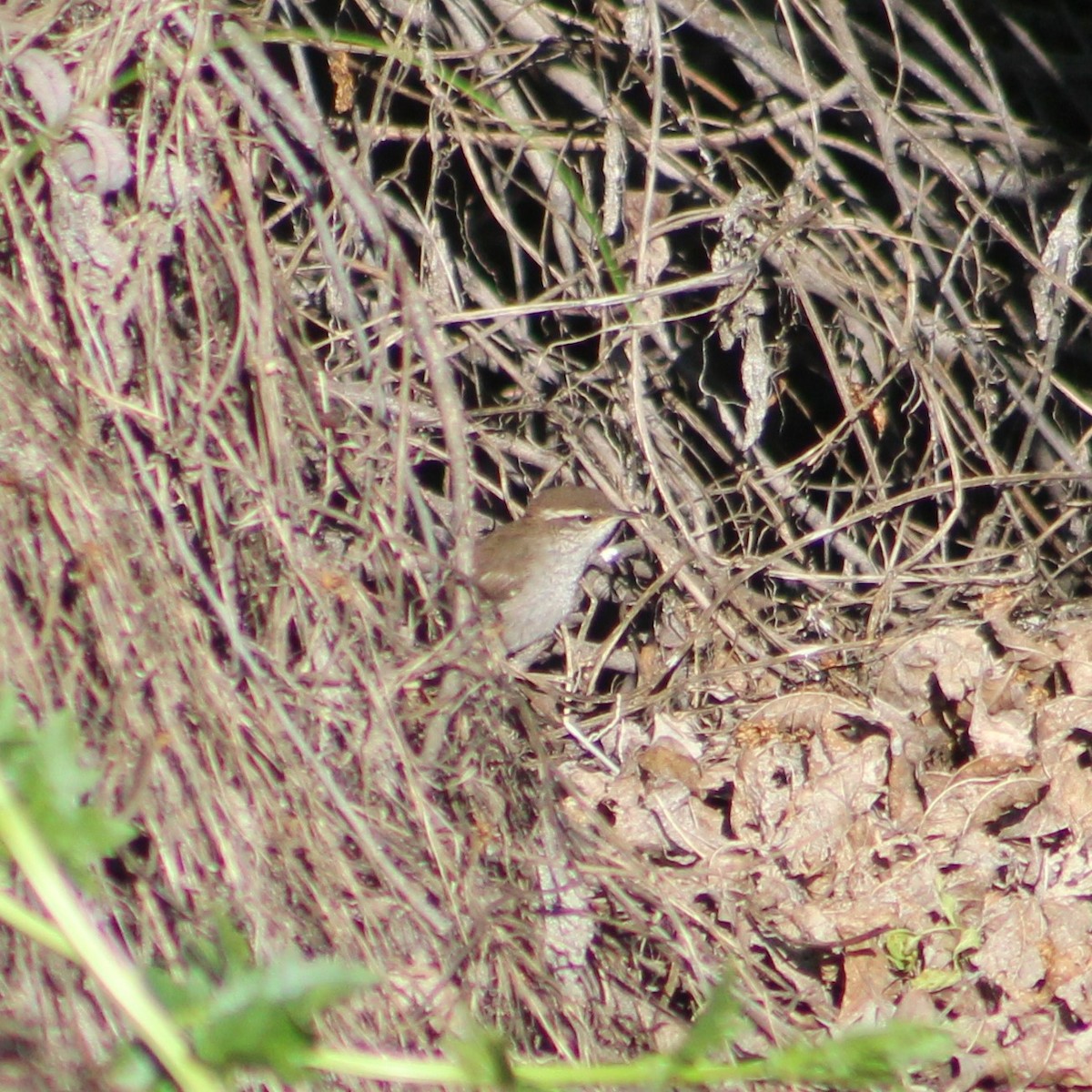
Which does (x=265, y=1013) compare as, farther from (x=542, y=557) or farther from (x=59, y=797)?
(x=542, y=557)

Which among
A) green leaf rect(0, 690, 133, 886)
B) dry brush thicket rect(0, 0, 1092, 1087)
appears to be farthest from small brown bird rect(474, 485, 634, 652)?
green leaf rect(0, 690, 133, 886)

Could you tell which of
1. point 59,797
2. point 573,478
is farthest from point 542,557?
point 59,797

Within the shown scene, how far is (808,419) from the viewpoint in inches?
215

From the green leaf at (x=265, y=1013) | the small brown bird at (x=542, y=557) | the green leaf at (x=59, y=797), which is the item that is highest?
the green leaf at (x=59, y=797)

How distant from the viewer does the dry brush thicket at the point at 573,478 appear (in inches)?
125

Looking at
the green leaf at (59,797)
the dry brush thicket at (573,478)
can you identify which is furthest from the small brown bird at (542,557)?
the green leaf at (59,797)

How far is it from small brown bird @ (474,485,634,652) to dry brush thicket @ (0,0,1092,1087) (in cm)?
Result: 13

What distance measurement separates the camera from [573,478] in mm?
5324

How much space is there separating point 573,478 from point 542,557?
0.31 m

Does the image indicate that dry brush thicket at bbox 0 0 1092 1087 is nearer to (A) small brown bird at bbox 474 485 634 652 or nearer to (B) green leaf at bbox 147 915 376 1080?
(A) small brown bird at bbox 474 485 634 652

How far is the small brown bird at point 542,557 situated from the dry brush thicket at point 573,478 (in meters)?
0.13

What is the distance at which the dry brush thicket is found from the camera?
3180 millimetres

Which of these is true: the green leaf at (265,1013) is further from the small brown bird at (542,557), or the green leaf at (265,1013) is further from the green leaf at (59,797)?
the small brown bird at (542,557)

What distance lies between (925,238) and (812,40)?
2.86 ft
